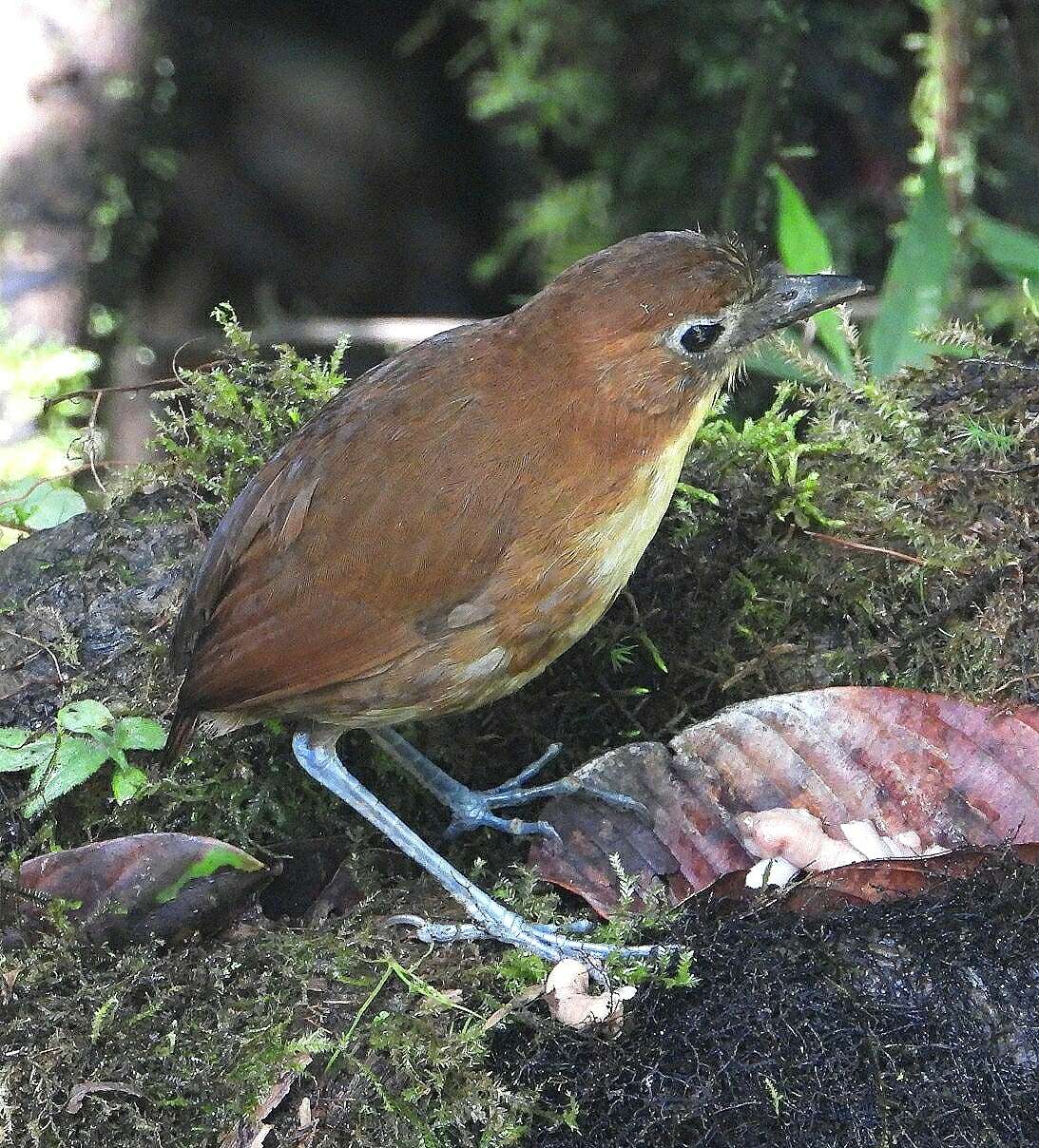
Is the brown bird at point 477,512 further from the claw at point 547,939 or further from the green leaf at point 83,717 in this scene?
the green leaf at point 83,717

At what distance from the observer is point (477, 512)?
2430mm

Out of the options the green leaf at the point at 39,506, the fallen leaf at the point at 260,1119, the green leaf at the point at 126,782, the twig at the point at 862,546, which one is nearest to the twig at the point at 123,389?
the green leaf at the point at 39,506

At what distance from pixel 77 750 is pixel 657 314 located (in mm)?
1405

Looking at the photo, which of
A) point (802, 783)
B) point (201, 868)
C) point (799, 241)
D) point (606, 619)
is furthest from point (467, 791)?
point (799, 241)

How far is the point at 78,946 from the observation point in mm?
2340

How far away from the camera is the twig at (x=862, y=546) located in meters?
2.80

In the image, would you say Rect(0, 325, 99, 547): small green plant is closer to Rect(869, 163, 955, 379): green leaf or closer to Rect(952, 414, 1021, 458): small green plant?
Rect(952, 414, 1021, 458): small green plant

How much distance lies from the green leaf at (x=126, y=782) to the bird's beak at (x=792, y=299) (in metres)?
1.48

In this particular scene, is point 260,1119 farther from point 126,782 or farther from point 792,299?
point 792,299

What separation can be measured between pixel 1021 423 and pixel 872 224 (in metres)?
2.92

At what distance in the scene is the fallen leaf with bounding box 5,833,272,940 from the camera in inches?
94.9

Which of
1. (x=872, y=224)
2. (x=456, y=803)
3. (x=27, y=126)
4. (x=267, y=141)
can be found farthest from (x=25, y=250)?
(x=872, y=224)

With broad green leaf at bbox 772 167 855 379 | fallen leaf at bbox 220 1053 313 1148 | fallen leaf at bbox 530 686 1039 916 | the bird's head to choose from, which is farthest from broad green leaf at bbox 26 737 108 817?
broad green leaf at bbox 772 167 855 379

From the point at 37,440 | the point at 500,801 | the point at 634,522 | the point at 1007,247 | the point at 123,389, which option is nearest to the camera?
the point at 634,522
